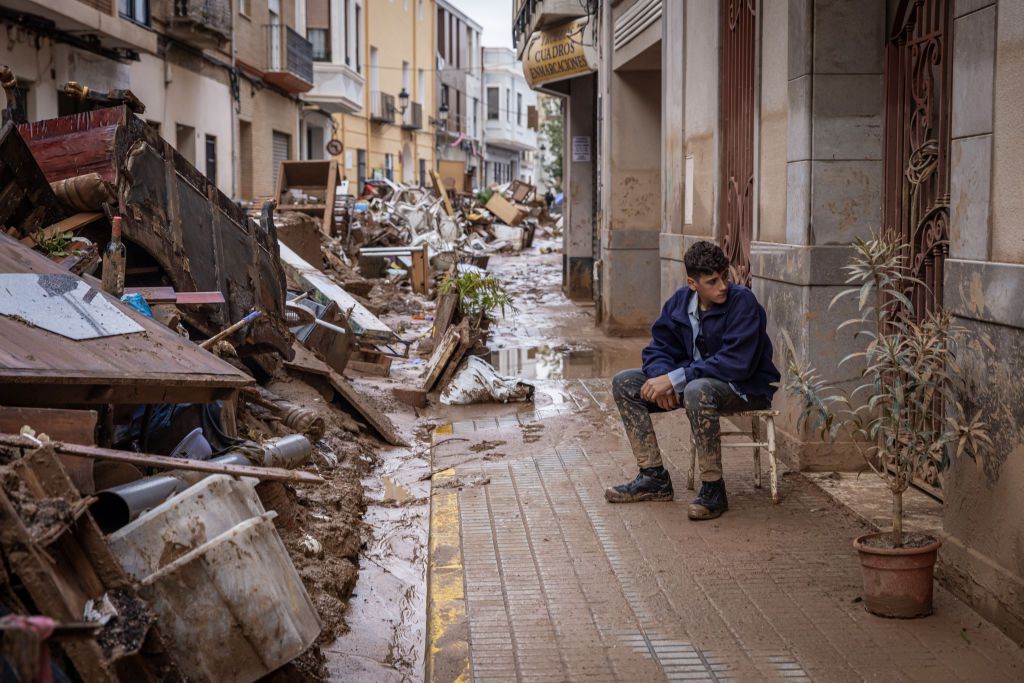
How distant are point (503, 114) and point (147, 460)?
67.6 meters

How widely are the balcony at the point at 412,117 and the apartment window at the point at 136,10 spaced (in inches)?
1002

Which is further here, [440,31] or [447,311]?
[440,31]

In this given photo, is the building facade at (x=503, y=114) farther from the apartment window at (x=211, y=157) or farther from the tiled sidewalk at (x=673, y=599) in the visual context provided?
the tiled sidewalk at (x=673, y=599)

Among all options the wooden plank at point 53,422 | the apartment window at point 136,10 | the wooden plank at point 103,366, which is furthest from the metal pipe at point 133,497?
the apartment window at point 136,10

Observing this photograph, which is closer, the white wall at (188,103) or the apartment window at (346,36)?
the white wall at (188,103)

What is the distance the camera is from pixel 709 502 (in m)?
5.97

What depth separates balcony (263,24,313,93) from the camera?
27.6 m

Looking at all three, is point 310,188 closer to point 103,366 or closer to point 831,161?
point 831,161

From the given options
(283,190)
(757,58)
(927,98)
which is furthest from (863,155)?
(283,190)

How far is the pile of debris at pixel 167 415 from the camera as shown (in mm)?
3232

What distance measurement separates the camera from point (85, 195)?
278 inches

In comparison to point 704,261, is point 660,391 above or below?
below

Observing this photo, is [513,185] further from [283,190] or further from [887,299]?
[887,299]

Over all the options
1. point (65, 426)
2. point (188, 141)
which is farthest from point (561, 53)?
point (65, 426)
